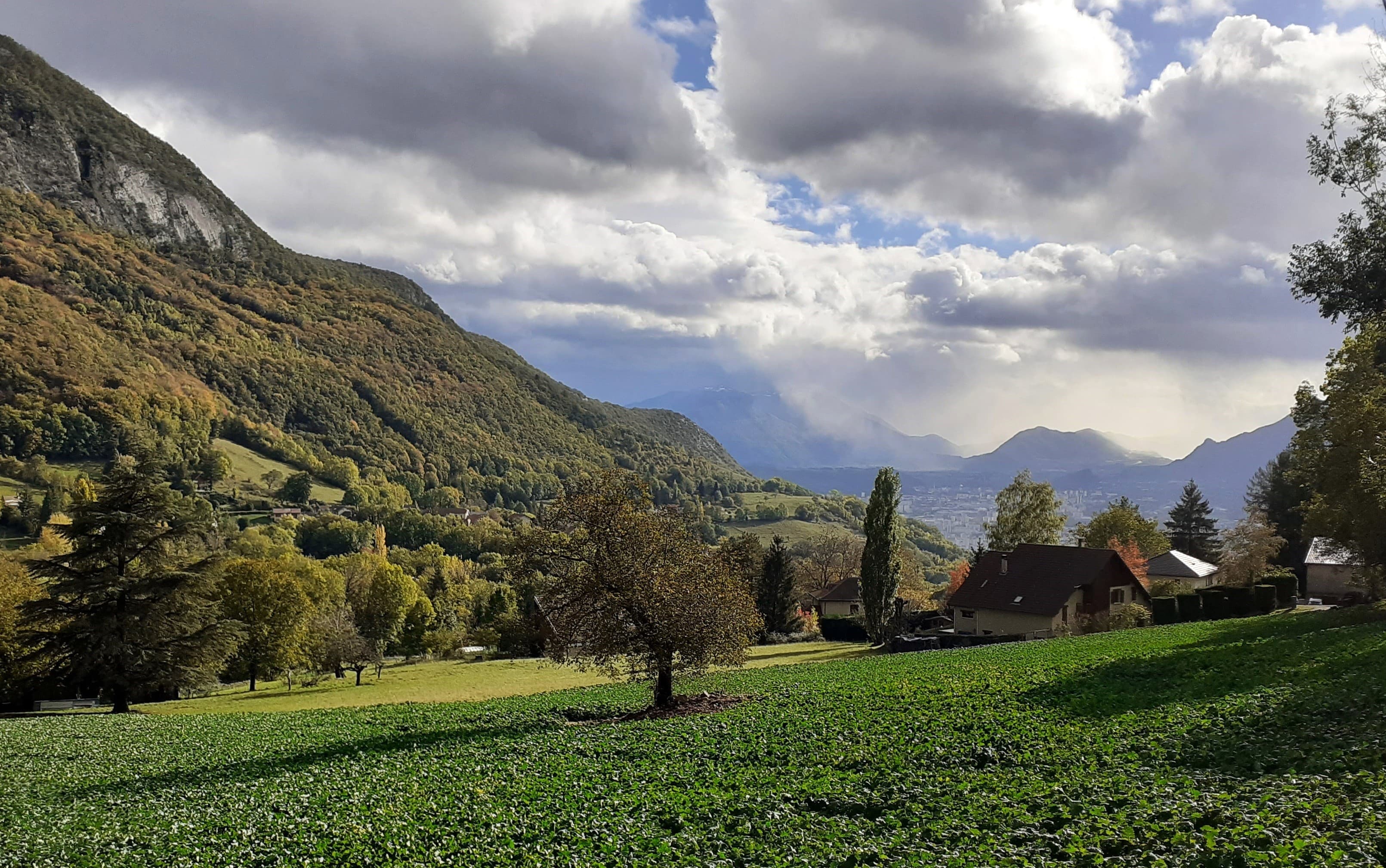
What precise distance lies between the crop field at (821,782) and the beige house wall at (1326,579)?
175ft

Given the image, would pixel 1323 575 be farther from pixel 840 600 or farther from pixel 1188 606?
pixel 840 600

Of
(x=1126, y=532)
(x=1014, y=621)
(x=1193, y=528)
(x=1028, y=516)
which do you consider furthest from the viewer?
(x=1193, y=528)

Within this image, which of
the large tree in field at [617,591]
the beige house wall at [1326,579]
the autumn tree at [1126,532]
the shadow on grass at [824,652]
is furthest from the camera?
the autumn tree at [1126,532]

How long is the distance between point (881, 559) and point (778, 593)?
817 inches

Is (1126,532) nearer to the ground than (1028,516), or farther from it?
nearer to the ground

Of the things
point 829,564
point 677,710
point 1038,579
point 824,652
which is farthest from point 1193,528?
point 677,710

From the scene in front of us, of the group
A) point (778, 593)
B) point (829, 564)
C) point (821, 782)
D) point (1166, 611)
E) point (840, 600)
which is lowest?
point (840, 600)

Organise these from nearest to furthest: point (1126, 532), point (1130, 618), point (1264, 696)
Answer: point (1264, 696) < point (1130, 618) < point (1126, 532)

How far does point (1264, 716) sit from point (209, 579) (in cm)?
4806

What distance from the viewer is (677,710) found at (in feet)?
88.9

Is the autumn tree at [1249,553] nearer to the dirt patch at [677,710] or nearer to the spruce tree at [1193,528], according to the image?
the spruce tree at [1193,528]

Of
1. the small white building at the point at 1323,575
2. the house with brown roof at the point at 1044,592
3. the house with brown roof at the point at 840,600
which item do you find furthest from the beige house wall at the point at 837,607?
the small white building at the point at 1323,575

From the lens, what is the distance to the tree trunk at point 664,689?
27516mm

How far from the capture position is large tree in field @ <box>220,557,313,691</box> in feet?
191
